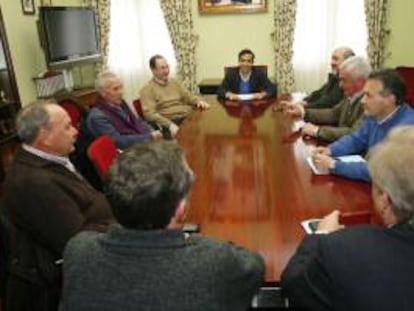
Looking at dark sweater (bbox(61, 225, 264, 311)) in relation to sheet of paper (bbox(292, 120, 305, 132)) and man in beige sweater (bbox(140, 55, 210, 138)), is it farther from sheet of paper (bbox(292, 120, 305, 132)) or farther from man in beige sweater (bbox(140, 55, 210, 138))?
man in beige sweater (bbox(140, 55, 210, 138))

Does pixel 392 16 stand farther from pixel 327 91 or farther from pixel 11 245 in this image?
pixel 11 245

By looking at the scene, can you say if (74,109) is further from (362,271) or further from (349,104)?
(362,271)

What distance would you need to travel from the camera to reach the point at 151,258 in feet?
3.46

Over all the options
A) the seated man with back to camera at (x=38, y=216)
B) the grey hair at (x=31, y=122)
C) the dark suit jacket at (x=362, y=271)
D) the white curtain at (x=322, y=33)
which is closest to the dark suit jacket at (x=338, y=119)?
the seated man with back to camera at (x=38, y=216)

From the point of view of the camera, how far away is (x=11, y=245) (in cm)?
182

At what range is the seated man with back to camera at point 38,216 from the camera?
1.73 meters

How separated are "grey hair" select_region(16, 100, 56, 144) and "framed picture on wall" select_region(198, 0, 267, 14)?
168 inches

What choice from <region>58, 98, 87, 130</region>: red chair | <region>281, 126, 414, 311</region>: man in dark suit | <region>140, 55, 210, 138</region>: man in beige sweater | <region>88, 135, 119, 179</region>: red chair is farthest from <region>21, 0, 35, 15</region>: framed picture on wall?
<region>281, 126, 414, 311</region>: man in dark suit

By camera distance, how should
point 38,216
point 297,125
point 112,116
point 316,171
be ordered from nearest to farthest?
point 38,216 < point 316,171 < point 297,125 < point 112,116

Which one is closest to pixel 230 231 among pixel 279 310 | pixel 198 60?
pixel 279 310

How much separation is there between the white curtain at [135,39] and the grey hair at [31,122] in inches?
164

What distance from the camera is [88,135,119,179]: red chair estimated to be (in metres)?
2.47

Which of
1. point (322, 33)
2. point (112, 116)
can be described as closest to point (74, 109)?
point (112, 116)

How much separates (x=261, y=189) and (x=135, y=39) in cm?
437
